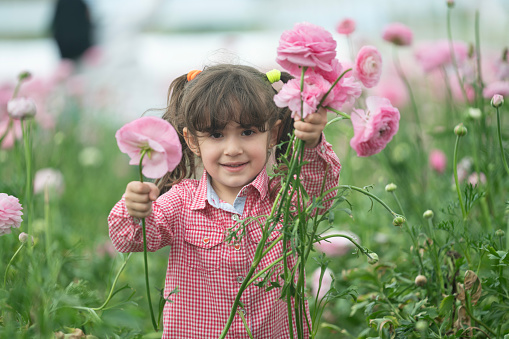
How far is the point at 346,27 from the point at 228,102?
0.53 metres

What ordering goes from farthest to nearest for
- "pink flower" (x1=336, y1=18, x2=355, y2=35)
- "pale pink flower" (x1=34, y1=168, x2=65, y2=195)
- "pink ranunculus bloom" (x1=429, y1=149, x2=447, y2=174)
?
"pink ranunculus bloom" (x1=429, y1=149, x2=447, y2=174)
"pale pink flower" (x1=34, y1=168, x2=65, y2=195)
"pink flower" (x1=336, y1=18, x2=355, y2=35)

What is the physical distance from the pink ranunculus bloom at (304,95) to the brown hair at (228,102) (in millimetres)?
228

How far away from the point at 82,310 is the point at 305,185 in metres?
0.49

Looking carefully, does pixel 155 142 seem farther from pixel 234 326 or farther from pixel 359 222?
pixel 359 222

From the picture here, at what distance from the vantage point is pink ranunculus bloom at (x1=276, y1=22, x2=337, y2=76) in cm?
109

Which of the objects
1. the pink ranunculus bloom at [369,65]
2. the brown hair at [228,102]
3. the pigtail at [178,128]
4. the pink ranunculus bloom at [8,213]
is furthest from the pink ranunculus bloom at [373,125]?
the pink ranunculus bloom at [8,213]

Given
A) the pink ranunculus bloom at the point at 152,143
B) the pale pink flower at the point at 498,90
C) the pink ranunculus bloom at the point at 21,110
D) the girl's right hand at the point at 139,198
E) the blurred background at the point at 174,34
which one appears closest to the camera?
the pink ranunculus bloom at the point at 152,143

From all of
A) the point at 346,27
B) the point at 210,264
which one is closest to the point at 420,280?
the point at 210,264

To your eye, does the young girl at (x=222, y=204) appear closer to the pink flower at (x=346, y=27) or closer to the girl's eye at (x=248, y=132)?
the girl's eye at (x=248, y=132)

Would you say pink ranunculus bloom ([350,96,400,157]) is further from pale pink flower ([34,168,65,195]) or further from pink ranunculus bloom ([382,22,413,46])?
pale pink flower ([34,168,65,195])

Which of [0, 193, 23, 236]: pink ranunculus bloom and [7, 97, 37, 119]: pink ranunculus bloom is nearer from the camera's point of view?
[0, 193, 23, 236]: pink ranunculus bloom

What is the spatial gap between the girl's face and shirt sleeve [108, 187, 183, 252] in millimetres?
108

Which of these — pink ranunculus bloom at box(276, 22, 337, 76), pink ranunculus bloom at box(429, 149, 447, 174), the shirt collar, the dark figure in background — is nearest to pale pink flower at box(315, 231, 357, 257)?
pink ranunculus bloom at box(429, 149, 447, 174)

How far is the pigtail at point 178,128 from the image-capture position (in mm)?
1527
